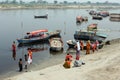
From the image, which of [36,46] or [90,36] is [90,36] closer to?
[90,36]

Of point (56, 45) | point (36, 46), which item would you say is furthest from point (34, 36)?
point (56, 45)

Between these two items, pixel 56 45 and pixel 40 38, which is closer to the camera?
pixel 56 45

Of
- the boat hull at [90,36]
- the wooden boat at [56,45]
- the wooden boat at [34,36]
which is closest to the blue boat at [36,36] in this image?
the wooden boat at [34,36]

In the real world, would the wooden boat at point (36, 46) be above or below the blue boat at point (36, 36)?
below

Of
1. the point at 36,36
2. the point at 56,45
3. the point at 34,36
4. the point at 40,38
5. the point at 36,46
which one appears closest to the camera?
the point at 56,45

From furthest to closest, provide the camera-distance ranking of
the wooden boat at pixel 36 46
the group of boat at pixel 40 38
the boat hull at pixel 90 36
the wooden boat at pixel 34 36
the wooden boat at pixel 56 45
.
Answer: the boat hull at pixel 90 36 < the wooden boat at pixel 34 36 < the wooden boat at pixel 36 46 < the group of boat at pixel 40 38 < the wooden boat at pixel 56 45

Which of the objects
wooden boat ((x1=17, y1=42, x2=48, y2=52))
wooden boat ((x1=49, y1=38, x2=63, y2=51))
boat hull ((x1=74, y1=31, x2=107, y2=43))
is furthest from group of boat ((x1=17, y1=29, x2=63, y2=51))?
boat hull ((x1=74, y1=31, x2=107, y2=43))

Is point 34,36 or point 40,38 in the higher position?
point 34,36

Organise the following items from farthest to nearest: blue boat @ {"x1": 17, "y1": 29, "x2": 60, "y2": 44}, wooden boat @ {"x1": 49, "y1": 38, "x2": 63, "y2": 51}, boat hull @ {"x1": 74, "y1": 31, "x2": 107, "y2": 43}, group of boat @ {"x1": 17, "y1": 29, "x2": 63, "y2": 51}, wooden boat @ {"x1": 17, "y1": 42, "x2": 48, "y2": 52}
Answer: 1. boat hull @ {"x1": 74, "y1": 31, "x2": 107, "y2": 43}
2. blue boat @ {"x1": 17, "y1": 29, "x2": 60, "y2": 44}
3. wooden boat @ {"x1": 17, "y1": 42, "x2": 48, "y2": 52}
4. group of boat @ {"x1": 17, "y1": 29, "x2": 63, "y2": 51}
5. wooden boat @ {"x1": 49, "y1": 38, "x2": 63, "y2": 51}

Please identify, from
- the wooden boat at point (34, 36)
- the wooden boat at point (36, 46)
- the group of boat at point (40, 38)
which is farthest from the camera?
the wooden boat at point (34, 36)

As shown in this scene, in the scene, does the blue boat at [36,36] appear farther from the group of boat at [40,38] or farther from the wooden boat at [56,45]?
the wooden boat at [56,45]

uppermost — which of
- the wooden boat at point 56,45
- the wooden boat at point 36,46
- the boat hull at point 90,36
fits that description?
the wooden boat at point 56,45

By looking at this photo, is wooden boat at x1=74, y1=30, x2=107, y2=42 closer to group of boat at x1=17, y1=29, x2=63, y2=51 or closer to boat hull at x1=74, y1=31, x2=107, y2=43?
boat hull at x1=74, y1=31, x2=107, y2=43

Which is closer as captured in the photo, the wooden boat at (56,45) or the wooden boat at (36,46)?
the wooden boat at (56,45)
